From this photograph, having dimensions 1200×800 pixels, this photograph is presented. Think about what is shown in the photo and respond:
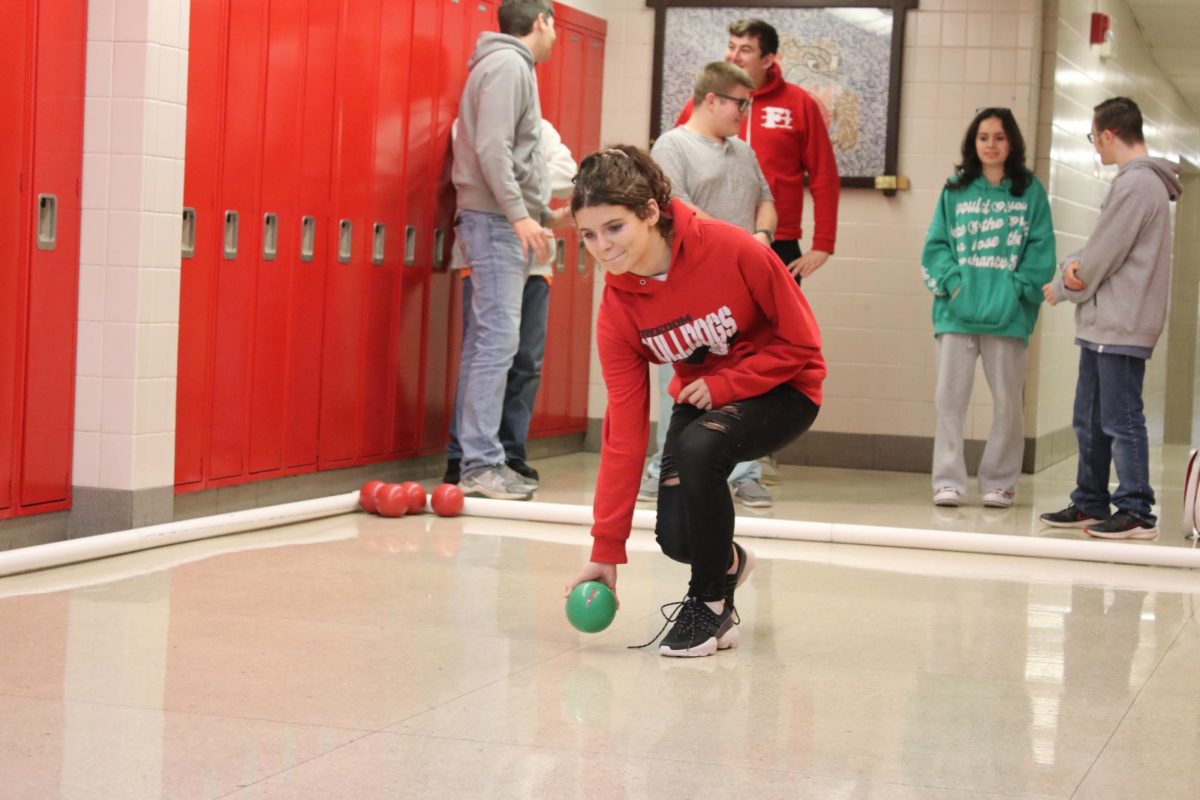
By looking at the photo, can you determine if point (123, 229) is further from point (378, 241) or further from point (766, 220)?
point (766, 220)

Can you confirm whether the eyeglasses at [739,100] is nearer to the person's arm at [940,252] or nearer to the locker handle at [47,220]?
the person's arm at [940,252]

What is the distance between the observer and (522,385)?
21.4 ft

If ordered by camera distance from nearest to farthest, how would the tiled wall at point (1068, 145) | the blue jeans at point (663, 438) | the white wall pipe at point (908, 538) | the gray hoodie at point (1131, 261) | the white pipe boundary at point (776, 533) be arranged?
the white pipe boundary at point (776, 533), the white wall pipe at point (908, 538), the gray hoodie at point (1131, 261), the blue jeans at point (663, 438), the tiled wall at point (1068, 145)

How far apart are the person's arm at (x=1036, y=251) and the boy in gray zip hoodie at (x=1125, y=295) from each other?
61cm

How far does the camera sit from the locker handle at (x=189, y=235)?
16.6ft

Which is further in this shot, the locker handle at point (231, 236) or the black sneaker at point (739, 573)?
the locker handle at point (231, 236)

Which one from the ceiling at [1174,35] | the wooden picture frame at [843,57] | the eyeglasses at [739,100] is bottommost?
the eyeglasses at [739,100]

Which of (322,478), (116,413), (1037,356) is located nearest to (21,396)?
(116,413)

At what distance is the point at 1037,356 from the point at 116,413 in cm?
461

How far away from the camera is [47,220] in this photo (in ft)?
15.2

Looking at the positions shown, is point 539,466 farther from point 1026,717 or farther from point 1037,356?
point 1026,717

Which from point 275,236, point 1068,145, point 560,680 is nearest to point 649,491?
point 275,236

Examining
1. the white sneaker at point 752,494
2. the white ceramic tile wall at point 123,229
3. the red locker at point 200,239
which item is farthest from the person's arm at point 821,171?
the white ceramic tile wall at point 123,229

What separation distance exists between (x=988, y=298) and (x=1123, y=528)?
1116 millimetres
